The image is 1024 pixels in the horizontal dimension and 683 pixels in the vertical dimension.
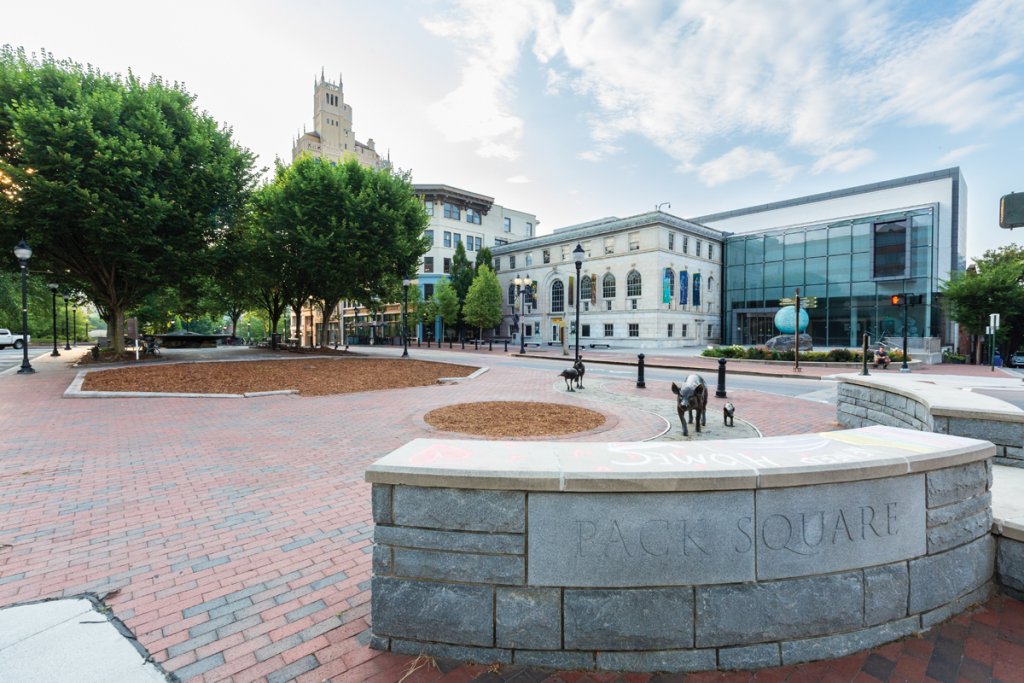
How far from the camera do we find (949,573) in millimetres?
2766

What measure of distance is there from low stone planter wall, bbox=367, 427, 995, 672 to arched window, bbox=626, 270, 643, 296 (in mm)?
45459

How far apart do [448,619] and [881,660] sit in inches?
95.0

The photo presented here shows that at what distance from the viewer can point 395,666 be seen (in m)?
2.41

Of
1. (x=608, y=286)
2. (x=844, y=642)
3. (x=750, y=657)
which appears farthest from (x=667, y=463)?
(x=608, y=286)

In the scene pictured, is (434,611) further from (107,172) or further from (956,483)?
(107,172)

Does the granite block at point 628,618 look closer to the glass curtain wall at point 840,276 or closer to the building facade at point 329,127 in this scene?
the glass curtain wall at point 840,276

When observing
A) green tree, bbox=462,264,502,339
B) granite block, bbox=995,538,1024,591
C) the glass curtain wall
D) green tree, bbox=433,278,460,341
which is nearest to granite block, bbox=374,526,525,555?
granite block, bbox=995,538,1024,591

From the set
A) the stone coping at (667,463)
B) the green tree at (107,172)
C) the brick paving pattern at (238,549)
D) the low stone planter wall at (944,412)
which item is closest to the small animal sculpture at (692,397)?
the brick paving pattern at (238,549)

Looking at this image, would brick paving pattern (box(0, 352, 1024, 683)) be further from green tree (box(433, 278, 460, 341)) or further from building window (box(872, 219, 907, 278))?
building window (box(872, 219, 907, 278))

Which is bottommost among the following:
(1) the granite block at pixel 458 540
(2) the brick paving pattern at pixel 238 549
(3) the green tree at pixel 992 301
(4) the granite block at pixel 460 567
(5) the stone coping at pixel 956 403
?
(2) the brick paving pattern at pixel 238 549

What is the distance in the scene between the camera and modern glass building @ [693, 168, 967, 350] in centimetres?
4019

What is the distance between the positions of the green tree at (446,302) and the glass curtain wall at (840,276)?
106 feet

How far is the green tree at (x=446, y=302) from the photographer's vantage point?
5069 cm

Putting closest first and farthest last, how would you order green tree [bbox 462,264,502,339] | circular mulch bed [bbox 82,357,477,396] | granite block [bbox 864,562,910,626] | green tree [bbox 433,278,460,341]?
granite block [bbox 864,562,910,626] < circular mulch bed [bbox 82,357,477,396] < green tree [bbox 462,264,502,339] < green tree [bbox 433,278,460,341]
